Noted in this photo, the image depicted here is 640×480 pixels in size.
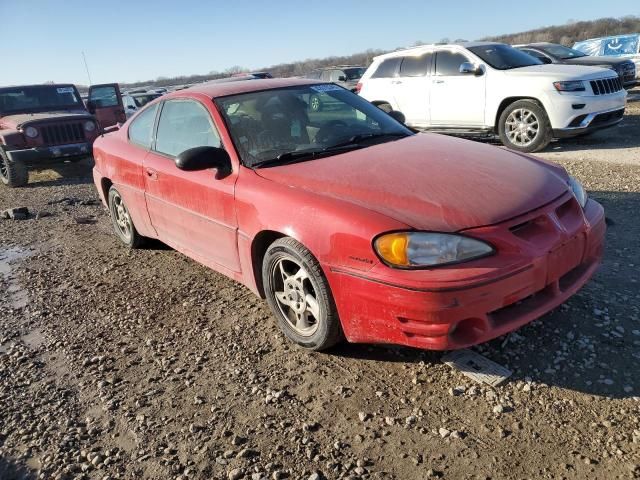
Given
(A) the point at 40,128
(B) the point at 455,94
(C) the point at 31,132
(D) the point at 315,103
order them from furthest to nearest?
(A) the point at 40,128
(C) the point at 31,132
(B) the point at 455,94
(D) the point at 315,103

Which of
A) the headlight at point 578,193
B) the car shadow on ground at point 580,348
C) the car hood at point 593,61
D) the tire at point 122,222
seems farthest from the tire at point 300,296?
the car hood at point 593,61

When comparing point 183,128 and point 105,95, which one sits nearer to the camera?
point 183,128

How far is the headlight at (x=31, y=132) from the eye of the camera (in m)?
9.22

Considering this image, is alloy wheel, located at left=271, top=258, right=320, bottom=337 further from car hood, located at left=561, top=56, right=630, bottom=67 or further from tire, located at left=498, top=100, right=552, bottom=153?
car hood, located at left=561, top=56, right=630, bottom=67

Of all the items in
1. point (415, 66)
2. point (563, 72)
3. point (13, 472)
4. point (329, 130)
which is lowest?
point (13, 472)

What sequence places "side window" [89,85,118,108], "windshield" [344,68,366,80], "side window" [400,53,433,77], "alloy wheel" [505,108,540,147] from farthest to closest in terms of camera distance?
"windshield" [344,68,366,80] < "side window" [89,85,118,108] < "side window" [400,53,433,77] < "alloy wheel" [505,108,540,147]

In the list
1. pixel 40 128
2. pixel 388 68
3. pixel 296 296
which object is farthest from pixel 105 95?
pixel 296 296

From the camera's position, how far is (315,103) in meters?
3.97

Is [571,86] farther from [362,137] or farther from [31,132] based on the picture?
[31,132]

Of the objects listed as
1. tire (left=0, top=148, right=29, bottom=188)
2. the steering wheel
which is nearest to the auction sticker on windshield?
the steering wheel

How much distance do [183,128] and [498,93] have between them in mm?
6008

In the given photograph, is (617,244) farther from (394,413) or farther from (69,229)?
(69,229)

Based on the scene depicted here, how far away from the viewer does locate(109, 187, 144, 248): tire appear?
16.8 ft

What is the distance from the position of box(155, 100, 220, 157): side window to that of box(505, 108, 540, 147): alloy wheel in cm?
595
